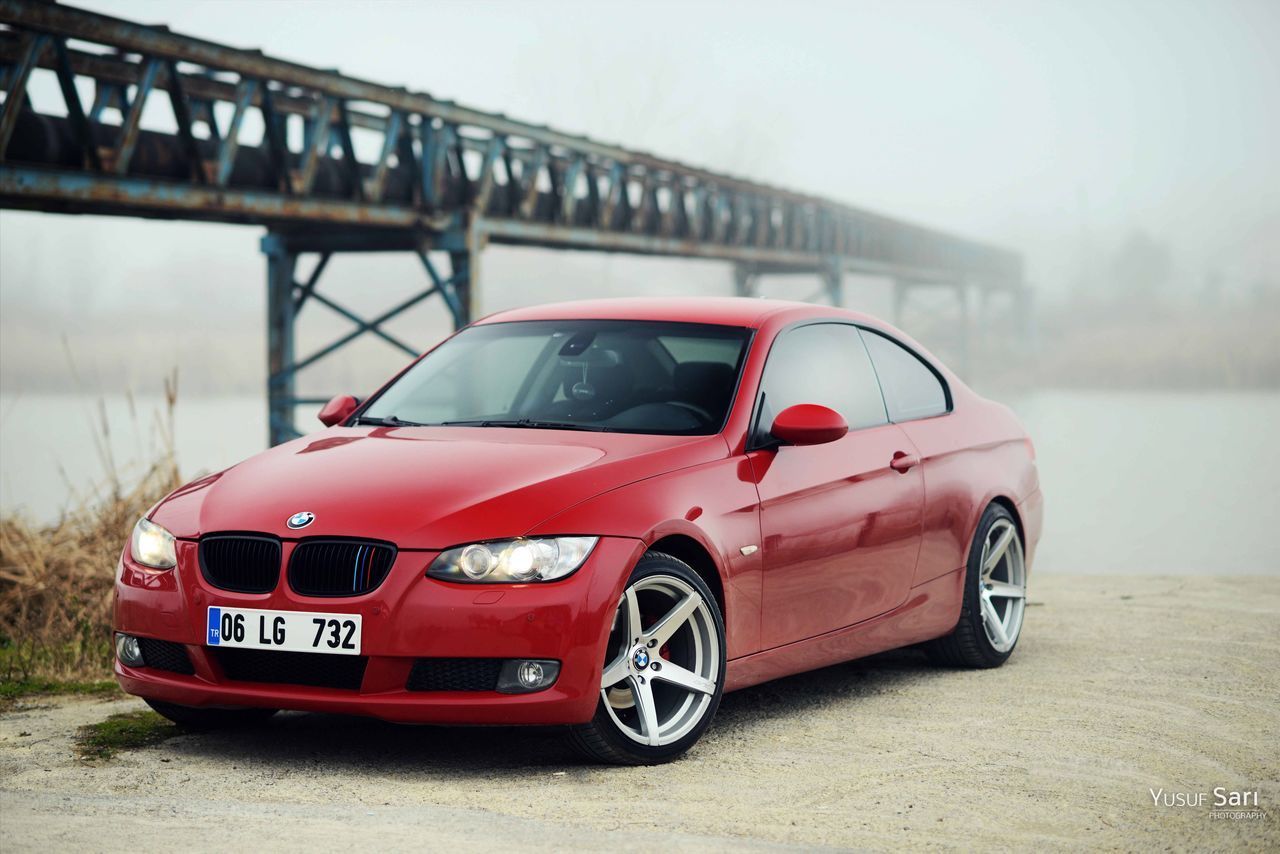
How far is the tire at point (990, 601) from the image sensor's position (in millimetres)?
7449

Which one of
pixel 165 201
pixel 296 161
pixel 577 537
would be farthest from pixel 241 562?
pixel 296 161

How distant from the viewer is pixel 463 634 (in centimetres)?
503

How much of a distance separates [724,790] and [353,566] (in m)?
1.32

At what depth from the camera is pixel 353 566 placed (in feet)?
16.8

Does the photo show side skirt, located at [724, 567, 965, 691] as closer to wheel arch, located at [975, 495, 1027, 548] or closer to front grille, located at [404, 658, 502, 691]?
wheel arch, located at [975, 495, 1027, 548]

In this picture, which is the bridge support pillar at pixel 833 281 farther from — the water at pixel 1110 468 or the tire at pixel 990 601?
the tire at pixel 990 601

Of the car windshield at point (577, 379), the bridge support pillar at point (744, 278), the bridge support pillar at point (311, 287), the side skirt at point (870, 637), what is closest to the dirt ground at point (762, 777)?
the side skirt at point (870, 637)

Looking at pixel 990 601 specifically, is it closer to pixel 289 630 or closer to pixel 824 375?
pixel 824 375

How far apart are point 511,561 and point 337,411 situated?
79.3 inches

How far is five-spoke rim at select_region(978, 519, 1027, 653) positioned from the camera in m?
7.61

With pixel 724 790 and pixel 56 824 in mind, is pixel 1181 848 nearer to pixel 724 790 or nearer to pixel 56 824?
pixel 724 790

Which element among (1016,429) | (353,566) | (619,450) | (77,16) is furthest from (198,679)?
(77,16)

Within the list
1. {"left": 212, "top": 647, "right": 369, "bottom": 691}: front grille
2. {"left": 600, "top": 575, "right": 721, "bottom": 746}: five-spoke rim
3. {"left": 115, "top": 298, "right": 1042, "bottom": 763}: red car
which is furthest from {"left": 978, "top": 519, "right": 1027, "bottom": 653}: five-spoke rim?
{"left": 212, "top": 647, "right": 369, "bottom": 691}: front grille

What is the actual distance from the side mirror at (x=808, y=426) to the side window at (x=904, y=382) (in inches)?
45.7
